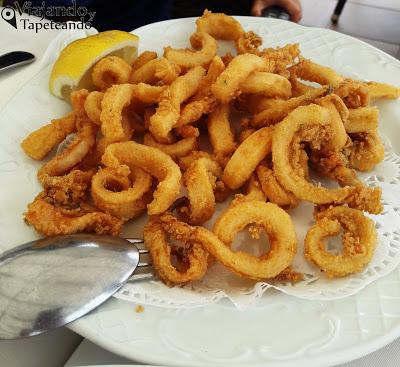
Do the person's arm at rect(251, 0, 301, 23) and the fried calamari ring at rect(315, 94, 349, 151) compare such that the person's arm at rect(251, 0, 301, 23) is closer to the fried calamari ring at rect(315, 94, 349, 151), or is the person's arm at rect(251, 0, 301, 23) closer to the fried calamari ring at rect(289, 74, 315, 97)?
the fried calamari ring at rect(289, 74, 315, 97)

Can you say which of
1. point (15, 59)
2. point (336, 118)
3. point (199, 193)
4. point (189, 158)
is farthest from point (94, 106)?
point (336, 118)

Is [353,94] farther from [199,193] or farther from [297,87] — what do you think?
[199,193]

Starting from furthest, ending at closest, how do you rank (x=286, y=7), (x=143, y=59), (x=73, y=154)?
(x=286, y=7)
(x=143, y=59)
(x=73, y=154)

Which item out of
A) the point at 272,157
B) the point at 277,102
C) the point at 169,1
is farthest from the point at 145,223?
the point at 169,1

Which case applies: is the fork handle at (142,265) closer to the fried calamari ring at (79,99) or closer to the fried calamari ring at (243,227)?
the fried calamari ring at (243,227)

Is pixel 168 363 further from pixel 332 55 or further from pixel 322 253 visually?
pixel 332 55

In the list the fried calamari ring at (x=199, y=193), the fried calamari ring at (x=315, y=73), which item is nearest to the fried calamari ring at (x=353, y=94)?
the fried calamari ring at (x=315, y=73)
